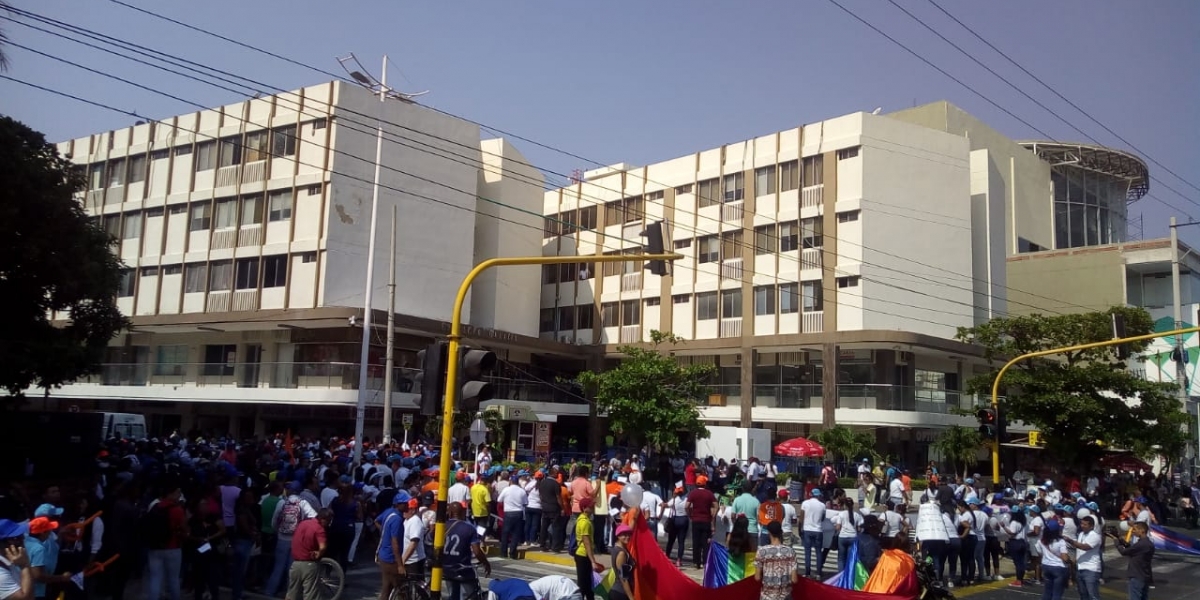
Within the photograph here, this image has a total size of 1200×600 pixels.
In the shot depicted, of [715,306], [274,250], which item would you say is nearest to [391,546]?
[274,250]

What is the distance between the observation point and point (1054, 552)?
1354 cm

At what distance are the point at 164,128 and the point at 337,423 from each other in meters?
15.8

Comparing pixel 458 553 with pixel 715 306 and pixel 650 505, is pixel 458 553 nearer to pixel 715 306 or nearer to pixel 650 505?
pixel 650 505

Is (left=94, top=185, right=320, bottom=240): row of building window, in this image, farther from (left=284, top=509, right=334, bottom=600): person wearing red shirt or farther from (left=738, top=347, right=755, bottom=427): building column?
(left=284, top=509, right=334, bottom=600): person wearing red shirt

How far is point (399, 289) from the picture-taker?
40.2 meters

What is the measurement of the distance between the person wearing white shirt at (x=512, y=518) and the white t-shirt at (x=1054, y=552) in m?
8.65

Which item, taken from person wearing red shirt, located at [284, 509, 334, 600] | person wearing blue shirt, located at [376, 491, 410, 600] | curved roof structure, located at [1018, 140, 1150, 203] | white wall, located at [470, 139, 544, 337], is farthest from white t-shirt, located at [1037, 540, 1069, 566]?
curved roof structure, located at [1018, 140, 1150, 203]

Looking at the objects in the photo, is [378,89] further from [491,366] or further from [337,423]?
[491,366]

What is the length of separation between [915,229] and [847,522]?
28.0 m

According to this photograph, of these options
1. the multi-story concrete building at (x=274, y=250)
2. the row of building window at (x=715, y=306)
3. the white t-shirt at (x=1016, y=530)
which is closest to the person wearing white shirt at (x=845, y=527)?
the white t-shirt at (x=1016, y=530)

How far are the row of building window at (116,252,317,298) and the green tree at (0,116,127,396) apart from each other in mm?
15857

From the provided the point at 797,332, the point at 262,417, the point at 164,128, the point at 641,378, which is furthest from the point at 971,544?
the point at 164,128

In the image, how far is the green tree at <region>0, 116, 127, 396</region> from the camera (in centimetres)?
1938

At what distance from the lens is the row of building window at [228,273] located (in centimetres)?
3931
